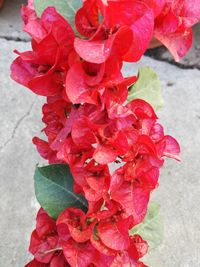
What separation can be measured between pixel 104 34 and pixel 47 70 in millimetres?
110

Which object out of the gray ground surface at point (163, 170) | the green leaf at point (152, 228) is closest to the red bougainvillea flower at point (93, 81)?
the green leaf at point (152, 228)

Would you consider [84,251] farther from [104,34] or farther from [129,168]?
[104,34]

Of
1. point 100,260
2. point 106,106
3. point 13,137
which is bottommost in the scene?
point 13,137

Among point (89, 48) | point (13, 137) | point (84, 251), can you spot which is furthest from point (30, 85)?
point (13, 137)

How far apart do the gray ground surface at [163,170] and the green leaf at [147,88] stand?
610 millimetres

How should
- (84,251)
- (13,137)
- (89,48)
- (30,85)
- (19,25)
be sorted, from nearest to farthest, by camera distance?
1. (89,48)
2. (30,85)
3. (84,251)
4. (13,137)
5. (19,25)

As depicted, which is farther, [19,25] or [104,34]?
[19,25]

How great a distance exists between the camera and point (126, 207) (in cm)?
73

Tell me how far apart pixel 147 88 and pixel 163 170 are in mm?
749

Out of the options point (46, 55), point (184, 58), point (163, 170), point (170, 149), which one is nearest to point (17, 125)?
point (163, 170)

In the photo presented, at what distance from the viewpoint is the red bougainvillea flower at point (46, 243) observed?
86 centimetres

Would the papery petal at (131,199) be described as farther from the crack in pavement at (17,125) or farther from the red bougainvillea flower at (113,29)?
the crack in pavement at (17,125)

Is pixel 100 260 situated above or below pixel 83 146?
below

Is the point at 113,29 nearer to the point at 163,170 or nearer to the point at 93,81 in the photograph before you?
the point at 93,81
